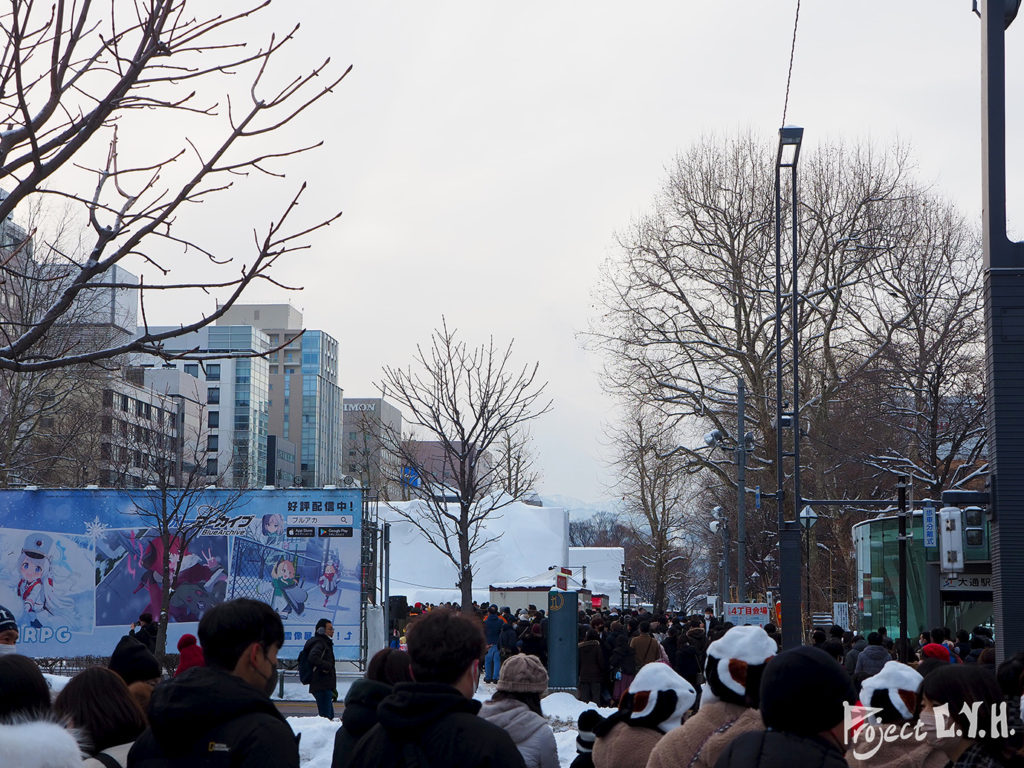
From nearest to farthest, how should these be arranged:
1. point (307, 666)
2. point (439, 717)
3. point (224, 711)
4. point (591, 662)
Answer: point (439, 717) < point (224, 711) < point (307, 666) < point (591, 662)

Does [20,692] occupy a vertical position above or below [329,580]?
above

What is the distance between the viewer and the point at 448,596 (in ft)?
143

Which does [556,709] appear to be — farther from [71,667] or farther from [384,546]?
[71,667]

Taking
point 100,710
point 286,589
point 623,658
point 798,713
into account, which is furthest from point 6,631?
point 286,589

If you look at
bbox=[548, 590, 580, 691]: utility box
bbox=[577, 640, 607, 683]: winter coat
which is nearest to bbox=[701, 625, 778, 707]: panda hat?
bbox=[577, 640, 607, 683]: winter coat

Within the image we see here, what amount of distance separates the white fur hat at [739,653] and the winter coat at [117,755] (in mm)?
2197

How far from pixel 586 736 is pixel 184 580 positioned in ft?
73.0

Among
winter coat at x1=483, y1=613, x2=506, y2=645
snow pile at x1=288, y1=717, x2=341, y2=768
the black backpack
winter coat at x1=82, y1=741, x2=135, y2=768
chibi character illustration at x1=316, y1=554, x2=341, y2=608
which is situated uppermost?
winter coat at x1=82, y1=741, x2=135, y2=768

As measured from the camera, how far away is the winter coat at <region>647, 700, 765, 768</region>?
14.6 ft

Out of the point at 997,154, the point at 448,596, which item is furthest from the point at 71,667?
the point at 997,154

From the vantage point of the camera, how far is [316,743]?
13.8 metres

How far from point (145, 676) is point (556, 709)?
14.9m

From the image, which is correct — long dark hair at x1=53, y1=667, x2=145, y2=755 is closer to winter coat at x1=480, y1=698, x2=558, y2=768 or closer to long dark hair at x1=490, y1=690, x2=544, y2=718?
winter coat at x1=480, y1=698, x2=558, y2=768

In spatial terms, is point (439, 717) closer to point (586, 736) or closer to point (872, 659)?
point (586, 736)
